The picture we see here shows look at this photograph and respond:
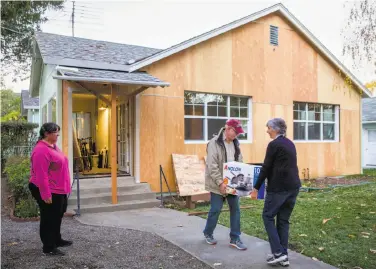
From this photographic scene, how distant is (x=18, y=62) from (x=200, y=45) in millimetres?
18867

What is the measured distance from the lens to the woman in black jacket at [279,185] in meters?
4.39

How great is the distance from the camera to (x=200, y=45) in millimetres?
10727

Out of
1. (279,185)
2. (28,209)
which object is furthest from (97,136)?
(279,185)

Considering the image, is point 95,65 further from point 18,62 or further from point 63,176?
point 18,62

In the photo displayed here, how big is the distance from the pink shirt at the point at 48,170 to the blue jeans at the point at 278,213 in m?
2.79

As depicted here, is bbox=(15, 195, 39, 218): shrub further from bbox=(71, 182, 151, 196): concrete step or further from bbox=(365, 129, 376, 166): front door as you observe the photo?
bbox=(365, 129, 376, 166): front door

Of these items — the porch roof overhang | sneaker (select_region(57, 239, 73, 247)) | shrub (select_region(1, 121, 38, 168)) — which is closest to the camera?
sneaker (select_region(57, 239, 73, 247))

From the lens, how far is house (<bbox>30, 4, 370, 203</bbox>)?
29.9ft

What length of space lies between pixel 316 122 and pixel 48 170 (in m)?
11.1

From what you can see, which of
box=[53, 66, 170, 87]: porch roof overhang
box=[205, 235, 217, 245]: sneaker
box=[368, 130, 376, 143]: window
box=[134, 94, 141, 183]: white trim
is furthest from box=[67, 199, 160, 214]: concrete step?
box=[368, 130, 376, 143]: window

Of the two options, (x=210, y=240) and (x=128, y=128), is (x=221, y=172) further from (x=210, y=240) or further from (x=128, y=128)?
(x=128, y=128)

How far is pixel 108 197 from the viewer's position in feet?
28.0

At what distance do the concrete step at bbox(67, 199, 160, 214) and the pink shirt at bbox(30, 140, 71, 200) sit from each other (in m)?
3.05

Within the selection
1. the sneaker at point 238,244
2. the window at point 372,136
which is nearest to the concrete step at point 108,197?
the sneaker at point 238,244
